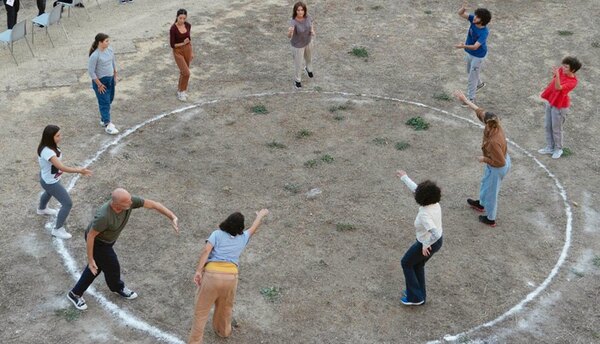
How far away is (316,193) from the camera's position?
12727mm

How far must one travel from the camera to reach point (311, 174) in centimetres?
1334

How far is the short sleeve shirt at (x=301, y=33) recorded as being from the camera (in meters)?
16.2

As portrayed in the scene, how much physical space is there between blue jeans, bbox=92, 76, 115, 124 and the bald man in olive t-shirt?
5.23 meters

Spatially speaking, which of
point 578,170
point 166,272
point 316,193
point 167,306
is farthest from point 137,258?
point 578,170

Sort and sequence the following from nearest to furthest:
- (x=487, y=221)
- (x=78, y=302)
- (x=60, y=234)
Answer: (x=78, y=302)
(x=60, y=234)
(x=487, y=221)

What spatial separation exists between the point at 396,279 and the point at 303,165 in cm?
365

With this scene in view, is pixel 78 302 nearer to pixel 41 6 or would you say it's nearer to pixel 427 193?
pixel 427 193

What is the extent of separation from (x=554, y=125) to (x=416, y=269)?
5.86 m

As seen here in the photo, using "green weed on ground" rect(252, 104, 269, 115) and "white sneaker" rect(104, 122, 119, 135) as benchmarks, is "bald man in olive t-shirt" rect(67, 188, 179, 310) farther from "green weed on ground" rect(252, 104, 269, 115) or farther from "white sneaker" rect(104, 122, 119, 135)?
"green weed on ground" rect(252, 104, 269, 115)

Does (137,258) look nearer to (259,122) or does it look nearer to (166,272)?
(166,272)

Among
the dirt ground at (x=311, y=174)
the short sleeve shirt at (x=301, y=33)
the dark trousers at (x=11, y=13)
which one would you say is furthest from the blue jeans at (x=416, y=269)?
the dark trousers at (x=11, y=13)

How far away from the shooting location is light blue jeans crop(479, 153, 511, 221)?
11.7 meters

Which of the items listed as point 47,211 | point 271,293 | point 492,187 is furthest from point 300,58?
point 271,293

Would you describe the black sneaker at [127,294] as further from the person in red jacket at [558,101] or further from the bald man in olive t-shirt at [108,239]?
the person in red jacket at [558,101]
